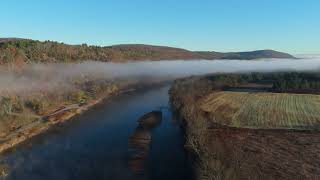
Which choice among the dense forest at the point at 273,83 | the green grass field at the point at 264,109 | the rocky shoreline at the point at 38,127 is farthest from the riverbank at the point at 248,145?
the dense forest at the point at 273,83

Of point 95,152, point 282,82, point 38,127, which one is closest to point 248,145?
point 95,152

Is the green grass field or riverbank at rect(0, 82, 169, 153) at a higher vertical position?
the green grass field

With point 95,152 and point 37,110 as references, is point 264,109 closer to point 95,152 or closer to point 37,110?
point 95,152

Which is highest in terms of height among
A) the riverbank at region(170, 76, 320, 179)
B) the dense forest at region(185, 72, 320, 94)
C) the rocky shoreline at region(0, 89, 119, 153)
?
the dense forest at region(185, 72, 320, 94)

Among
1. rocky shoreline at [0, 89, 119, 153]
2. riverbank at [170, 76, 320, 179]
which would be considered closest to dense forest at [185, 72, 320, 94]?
riverbank at [170, 76, 320, 179]

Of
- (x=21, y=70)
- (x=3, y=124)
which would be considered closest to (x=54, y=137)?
(x=3, y=124)

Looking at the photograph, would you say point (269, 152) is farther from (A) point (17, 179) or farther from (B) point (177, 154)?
(A) point (17, 179)

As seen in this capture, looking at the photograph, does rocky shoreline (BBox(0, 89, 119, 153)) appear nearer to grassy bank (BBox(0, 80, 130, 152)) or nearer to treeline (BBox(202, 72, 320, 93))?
grassy bank (BBox(0, 80, 130, 152))
